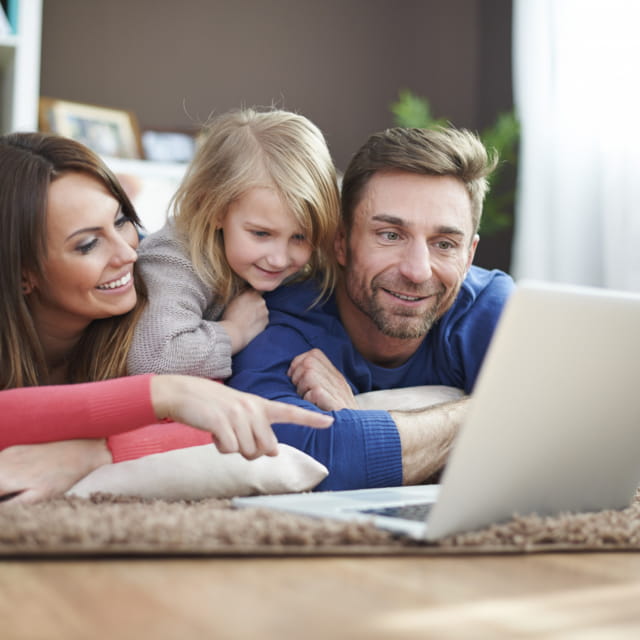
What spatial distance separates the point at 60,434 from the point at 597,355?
0.77m

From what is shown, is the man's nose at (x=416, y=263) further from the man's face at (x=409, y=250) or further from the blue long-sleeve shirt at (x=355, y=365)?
the blue long-sleeve shirt at (x=355, y=365)

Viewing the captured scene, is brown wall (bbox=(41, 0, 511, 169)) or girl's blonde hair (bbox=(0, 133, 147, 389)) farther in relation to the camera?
brown wall (bbox=(41, 0, 511, 169))

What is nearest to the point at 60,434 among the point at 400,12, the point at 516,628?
the point at 516,628

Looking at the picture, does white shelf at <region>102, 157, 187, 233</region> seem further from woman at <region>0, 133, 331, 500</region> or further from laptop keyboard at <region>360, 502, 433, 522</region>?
laptop keyboard at <region>360, 502, 433, 522</region>

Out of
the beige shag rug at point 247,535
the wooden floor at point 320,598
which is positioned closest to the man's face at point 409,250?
the beige shag rug at point 247,535

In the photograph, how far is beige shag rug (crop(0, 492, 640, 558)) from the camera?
2.56ft

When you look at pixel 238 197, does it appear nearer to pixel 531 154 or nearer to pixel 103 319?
pixel 103 319

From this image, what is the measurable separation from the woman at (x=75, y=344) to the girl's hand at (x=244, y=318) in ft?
0.61

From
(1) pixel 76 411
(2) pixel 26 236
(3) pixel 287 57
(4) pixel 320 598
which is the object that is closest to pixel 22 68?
(3) pixel 287 57

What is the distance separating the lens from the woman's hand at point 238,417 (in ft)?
3.36

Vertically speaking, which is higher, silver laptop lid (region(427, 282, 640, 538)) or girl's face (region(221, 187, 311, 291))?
girl's face (region(221, 187, 311, 291))

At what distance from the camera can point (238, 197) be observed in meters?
1.75

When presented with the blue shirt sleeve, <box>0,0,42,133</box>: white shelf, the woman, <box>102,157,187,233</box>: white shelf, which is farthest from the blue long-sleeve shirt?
<box>0,0,42,133</box>: white shelf

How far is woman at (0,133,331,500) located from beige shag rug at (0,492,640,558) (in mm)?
188
